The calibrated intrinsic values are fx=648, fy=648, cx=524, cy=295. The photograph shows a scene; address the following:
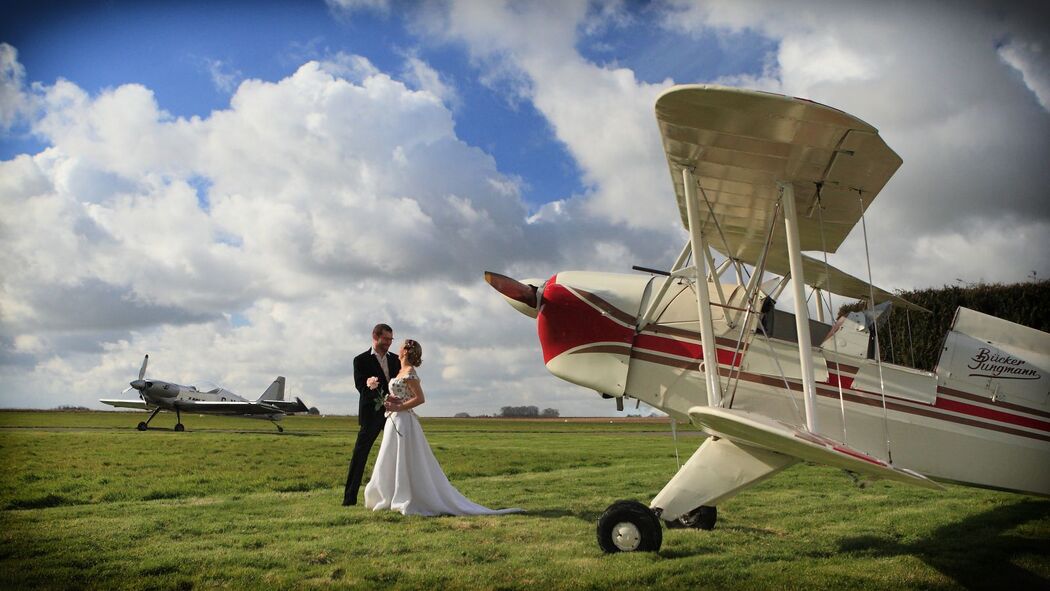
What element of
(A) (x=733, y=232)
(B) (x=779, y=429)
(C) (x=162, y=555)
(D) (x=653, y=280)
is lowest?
(C) (x=162, y=555)

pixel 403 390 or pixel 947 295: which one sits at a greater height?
pixel 947 295

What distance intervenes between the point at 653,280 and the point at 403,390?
2801mm

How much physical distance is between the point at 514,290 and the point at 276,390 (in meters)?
51.4

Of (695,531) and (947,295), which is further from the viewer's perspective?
(947,295)

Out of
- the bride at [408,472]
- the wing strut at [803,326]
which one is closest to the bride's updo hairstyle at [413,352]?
the bride at [408,472]

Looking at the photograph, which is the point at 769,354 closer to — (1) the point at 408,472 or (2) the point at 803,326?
(2) the point at 803,326

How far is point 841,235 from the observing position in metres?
6.64

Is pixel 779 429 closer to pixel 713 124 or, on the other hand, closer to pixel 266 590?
pixel 713 124

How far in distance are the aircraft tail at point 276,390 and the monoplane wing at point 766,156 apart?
169ft

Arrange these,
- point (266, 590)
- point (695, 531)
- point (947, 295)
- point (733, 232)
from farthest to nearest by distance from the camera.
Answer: point (947, 295), point (733, 232), point (695, 531), point (266, 590)

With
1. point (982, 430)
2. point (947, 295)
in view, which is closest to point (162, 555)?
point (982, 430)

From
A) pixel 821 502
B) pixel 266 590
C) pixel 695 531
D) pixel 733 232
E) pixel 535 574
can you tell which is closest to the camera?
pixel 266 590

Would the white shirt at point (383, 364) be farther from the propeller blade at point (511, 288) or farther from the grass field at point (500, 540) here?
the propeller blade at point (511, 288)

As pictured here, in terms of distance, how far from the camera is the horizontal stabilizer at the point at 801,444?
3902mm
